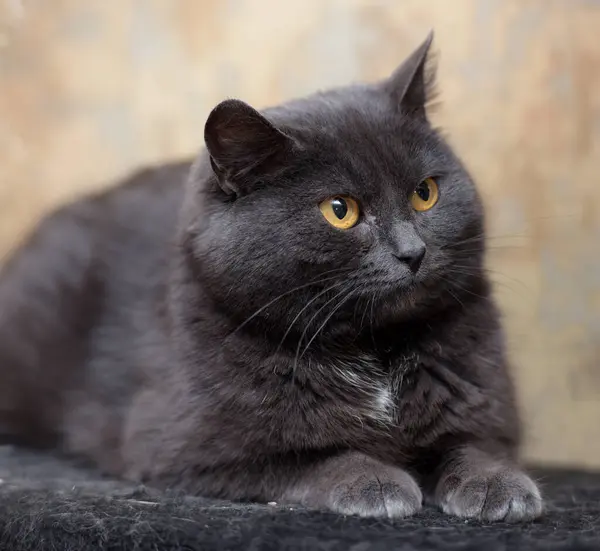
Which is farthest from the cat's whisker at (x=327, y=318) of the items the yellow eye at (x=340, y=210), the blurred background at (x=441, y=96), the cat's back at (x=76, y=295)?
the blurred background at (x=441, y=96)

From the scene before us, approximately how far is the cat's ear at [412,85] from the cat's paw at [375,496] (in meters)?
0.60

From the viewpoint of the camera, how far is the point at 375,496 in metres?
1.12

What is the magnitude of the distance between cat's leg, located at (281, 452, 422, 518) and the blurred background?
30.6 inches

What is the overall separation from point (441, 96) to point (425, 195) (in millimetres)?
756

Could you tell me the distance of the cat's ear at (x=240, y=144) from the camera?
117cm

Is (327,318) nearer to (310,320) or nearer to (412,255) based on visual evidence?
(310,320)

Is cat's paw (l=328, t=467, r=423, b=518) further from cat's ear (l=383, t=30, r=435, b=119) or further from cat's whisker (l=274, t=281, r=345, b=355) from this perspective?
cat's ear (l=383, t=30, r=435, b=119)

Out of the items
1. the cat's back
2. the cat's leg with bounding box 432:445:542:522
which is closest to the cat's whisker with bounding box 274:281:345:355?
the cat's leg with bounding box 432:445:542:522

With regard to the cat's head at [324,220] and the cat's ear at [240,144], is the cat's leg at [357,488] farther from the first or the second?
the cat's ear at [240,144]

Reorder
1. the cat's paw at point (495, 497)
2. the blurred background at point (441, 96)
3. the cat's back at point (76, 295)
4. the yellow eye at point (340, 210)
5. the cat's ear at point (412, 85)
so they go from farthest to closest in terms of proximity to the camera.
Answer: the blurred background at point (441, 96)
the cat's back at point (76, 295)
the cat's ear at point (412, 85)
the yellow eye at point (340, 210)
the cat's paw at point (495, 497)

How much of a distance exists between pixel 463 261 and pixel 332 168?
10.8 inches

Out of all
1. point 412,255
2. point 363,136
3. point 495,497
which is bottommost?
point 495,497

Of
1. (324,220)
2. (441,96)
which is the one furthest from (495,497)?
(441,96)

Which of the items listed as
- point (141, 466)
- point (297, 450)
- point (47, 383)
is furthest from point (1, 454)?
point (297, 450)
